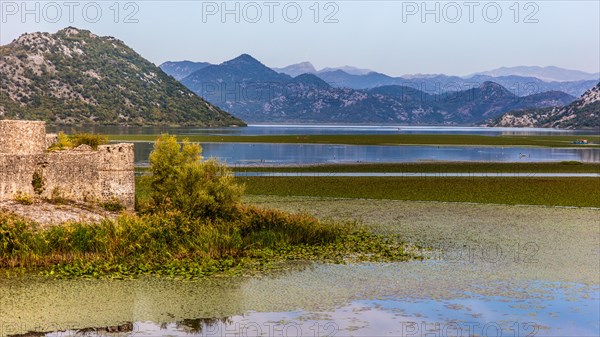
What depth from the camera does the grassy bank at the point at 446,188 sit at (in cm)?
4791

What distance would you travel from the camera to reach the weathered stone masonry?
1199 inches

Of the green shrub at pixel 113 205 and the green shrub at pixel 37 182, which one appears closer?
the green shrub at pixel 37 182

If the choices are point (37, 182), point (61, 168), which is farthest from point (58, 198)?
point (61, 168)

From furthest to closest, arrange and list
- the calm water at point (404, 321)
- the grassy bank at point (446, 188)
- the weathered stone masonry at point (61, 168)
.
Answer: the grassy bank at point (446, 188) < the weathered stone masonry at point (61, 168) < the calm water at point (404, 321)

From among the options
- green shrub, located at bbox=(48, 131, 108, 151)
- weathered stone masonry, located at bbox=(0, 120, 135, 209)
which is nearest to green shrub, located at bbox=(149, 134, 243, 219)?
weathered stone masonry, located at bbox=(0, 120, 135, 209)

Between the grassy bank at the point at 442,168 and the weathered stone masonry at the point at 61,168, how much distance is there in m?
37.9

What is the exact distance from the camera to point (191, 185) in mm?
31844

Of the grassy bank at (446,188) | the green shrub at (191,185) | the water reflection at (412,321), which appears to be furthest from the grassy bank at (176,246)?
the grassy bank at (446,188)

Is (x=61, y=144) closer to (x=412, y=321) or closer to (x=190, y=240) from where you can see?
(x=190, y=240)

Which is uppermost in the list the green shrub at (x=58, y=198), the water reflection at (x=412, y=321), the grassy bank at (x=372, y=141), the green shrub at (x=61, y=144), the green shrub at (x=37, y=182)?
the green shrub at (x=61, y=144)

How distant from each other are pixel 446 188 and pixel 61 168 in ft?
104

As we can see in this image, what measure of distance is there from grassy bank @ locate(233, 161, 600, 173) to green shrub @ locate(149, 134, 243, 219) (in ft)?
119

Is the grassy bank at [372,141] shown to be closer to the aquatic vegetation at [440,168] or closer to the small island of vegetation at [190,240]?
the aquatic vegetation at [440,168]

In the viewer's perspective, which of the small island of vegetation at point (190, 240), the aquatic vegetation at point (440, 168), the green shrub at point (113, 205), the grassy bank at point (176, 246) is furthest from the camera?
the aquatic vegetation at point (440, 168)
